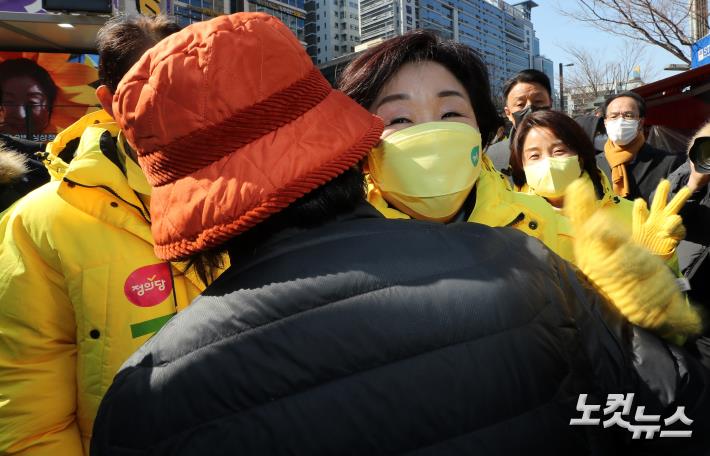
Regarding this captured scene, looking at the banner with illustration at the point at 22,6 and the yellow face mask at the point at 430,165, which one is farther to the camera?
the banner with illustration at the point at 22,6

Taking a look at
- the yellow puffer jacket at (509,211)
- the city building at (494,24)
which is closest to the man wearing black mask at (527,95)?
the yellow puffer jacket at (509,211)

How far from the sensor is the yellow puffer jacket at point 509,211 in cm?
157

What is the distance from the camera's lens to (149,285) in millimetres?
1480

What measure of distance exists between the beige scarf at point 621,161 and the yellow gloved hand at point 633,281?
3391 mm

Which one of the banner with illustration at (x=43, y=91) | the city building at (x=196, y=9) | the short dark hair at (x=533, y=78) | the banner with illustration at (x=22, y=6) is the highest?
the city building at (x=196, y=9)

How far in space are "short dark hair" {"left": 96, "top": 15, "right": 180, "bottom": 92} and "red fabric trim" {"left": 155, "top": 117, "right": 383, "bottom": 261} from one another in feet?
3.53

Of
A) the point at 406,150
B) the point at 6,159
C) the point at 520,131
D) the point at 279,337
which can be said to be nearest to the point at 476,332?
the point at 279,337

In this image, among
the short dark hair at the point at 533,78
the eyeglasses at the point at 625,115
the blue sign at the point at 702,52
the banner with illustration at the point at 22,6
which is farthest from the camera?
the blue sign at the point at 702,52

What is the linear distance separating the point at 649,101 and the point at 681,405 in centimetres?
891

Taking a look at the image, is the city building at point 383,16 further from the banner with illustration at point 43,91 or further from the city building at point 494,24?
the banner with illustration at point 43,91

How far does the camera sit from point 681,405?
0.76 m

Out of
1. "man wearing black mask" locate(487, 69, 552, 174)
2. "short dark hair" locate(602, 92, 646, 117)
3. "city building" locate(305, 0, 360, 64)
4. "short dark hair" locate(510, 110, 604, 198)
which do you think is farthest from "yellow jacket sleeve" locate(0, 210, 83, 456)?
"city building" locate(305, 0, 360, 64)

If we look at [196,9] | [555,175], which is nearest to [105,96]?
[555,175]

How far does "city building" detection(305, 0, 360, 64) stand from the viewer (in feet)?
326
